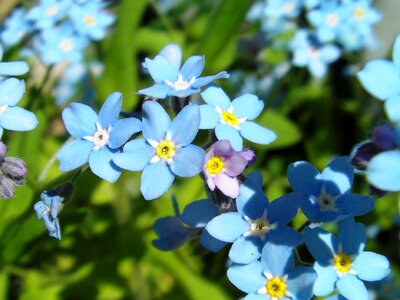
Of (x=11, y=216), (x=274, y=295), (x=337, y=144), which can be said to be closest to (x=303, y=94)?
(x=337, y=144)

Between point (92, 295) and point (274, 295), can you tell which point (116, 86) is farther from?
point (274, 295)

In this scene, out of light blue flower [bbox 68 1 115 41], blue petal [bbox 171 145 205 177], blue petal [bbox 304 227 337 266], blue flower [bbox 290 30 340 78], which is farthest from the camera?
blue flower [bbox 290 30 340 78]

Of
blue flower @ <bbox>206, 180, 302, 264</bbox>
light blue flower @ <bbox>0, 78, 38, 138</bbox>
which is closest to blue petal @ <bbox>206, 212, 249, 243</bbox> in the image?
blue flower @ <bbox>206, 180, 302, 264</bbox>

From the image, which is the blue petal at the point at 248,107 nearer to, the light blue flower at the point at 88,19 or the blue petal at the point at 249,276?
the blue petal at the point at 249,276

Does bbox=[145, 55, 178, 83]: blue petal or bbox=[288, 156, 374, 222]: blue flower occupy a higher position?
bbox=[145, 55, 178, 83]: blue petal

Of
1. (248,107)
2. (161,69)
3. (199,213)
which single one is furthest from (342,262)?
(161,69)

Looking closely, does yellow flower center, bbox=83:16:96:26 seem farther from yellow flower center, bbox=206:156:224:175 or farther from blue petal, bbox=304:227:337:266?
blue petal, bbox=304:227:337:266

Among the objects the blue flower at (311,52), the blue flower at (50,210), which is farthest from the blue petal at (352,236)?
the blue flower at (311,52)
